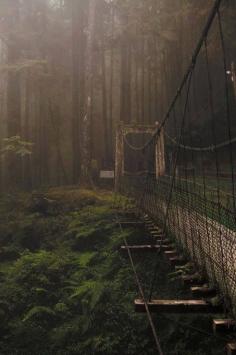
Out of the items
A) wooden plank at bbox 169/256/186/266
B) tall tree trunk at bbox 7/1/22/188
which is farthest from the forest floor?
tall tree trunk at bbox 7/1/22/188

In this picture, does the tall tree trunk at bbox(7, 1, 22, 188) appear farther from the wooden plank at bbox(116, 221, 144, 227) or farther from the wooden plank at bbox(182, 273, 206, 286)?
the wooden plank at bbox(182, 273, 206, 286)

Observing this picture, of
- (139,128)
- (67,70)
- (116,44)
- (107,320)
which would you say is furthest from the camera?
(67,70)

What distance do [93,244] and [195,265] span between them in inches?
240

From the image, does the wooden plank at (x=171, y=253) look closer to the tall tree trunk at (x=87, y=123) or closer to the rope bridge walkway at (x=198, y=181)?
the rope bridge walkway at (x=198, y=181)

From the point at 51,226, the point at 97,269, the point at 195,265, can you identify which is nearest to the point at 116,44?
the point at 51,226

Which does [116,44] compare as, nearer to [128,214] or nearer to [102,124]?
[102,124]

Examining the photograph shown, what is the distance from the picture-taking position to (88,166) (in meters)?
15.3

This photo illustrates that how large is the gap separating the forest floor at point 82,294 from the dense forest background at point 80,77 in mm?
5145

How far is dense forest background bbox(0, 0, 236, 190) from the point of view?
16719 millimetres

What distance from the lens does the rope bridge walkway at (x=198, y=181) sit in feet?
13.0

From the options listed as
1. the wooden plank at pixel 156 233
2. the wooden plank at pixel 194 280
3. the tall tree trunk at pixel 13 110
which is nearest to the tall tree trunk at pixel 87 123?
the tall tree trunk at pixel 13 110

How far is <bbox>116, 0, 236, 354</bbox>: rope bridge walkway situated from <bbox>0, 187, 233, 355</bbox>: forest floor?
0.62 m

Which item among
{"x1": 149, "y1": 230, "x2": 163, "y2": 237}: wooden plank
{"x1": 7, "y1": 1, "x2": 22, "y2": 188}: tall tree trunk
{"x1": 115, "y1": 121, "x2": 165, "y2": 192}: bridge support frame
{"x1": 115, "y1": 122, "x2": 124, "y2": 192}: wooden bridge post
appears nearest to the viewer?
{"x1": 149, "y1": 230, "x2": 163, "y2": 237}: wooden plank

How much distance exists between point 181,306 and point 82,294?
15.6 ft
